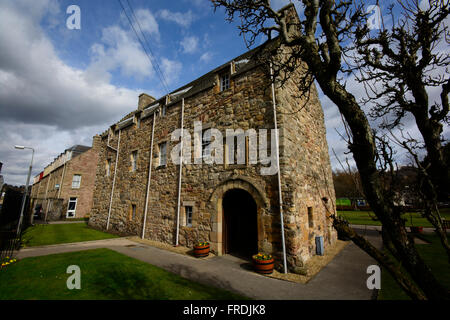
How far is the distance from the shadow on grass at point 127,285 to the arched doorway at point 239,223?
3.56m

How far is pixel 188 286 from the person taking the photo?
17.0 ft

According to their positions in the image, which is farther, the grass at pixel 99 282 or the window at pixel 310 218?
the window at pixel 310 218

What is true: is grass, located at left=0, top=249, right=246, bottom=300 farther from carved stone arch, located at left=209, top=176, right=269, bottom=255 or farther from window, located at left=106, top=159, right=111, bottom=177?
window, located at left=106, top=159, right=111, bottom=177

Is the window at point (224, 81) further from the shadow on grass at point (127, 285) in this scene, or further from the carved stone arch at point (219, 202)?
the shadow on grass at point (127, 285)

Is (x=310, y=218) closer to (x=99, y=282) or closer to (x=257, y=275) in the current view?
(x=257, y=275)

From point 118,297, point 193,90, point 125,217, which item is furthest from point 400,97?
point 125,217

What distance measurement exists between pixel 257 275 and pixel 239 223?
329 centimetres

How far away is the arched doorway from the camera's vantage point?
8375 millimetres

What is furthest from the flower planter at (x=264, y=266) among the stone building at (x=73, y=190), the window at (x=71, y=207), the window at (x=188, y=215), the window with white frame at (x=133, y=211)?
the window at (x=71, y=207)

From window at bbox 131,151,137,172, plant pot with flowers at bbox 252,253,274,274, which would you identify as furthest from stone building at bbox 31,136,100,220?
plant pot with flowers at bbox 252,253,274,274

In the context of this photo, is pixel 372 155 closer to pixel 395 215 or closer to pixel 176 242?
pixel 395 215

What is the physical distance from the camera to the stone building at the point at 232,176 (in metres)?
6.77

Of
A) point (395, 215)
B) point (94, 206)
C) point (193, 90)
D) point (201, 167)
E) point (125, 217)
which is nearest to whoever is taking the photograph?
point (395, 215)
